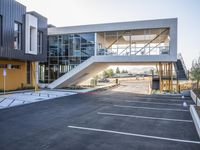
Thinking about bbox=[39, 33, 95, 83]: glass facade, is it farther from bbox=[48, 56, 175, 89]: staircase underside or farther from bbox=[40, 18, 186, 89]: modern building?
bbox=[48, 56, 175, 89]: staircase underside

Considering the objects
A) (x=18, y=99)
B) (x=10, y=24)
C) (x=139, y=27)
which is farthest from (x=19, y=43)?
(x=139, y=27)

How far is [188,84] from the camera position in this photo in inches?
833

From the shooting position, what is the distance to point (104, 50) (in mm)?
21922

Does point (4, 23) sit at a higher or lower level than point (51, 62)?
higher

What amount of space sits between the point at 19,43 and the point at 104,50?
932cm

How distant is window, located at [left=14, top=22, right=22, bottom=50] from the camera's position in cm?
1831

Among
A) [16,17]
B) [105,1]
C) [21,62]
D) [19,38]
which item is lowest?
[21,62]

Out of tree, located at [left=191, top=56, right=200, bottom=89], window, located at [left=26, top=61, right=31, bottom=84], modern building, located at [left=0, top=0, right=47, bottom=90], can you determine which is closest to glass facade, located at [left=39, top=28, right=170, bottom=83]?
modern building, located at [left=0, top=0, right=47, bottom=90]

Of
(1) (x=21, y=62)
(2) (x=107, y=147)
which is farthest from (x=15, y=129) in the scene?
(1) (x=21, y=62)

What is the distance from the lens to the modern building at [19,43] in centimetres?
1664

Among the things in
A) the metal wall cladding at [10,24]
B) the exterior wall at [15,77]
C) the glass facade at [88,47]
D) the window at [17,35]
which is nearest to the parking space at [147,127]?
the metal wall cladding at [10,24]

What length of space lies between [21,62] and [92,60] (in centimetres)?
868

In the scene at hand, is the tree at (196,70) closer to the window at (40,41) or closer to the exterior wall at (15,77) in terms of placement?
the window at (40,41)

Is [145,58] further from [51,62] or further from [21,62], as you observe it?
[21,62]
